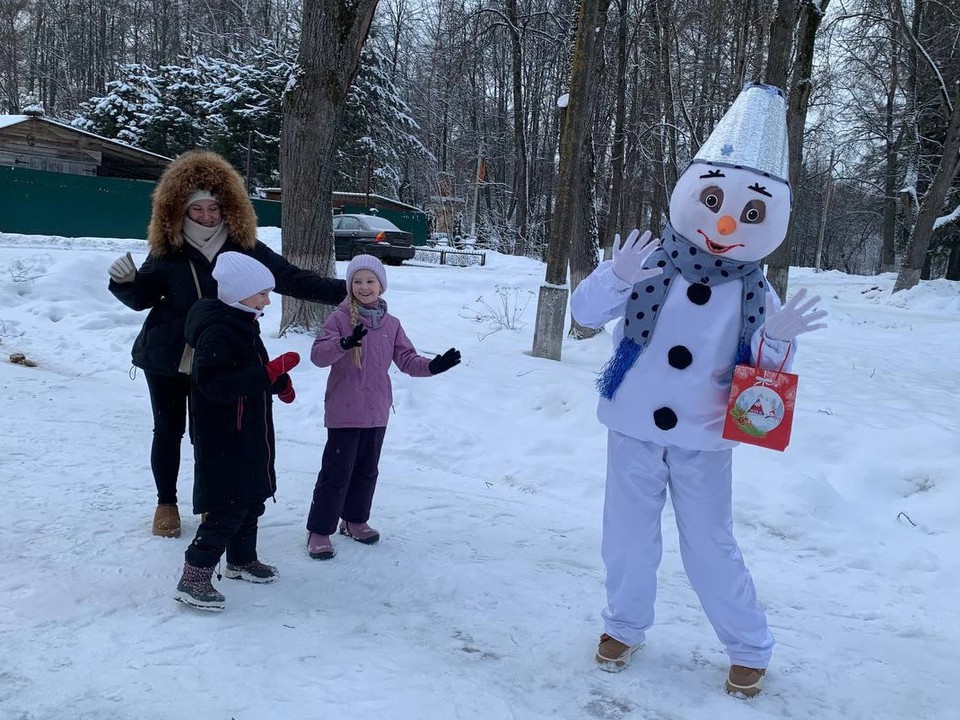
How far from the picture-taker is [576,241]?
10781 mm

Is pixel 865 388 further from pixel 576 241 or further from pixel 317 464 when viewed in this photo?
pixel 317 464

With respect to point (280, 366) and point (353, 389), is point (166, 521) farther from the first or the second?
point (280, 366)

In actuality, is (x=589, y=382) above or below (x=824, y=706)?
above

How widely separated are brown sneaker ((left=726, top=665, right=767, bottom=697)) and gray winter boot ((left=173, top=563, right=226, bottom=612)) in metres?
1.99

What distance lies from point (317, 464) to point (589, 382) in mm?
2759

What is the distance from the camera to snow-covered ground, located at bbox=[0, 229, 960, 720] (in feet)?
8.91

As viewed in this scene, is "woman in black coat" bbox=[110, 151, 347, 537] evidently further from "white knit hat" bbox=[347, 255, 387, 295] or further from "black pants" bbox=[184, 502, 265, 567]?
"black pants" bbox=[184, 502, 265, 567]

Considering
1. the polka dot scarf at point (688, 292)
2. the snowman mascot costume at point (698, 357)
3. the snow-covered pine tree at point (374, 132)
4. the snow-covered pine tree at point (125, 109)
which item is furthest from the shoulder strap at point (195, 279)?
the snow-covered pine tree at point (125, 109)

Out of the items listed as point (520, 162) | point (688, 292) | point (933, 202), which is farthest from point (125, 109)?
point (688, 292)

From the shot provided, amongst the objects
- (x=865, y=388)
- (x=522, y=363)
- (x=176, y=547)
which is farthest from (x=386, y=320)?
(x=865, y=388)

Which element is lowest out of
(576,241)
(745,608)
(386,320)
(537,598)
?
(537,598)

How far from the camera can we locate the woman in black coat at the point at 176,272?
12.4 ft

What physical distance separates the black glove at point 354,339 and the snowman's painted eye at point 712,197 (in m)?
1.59

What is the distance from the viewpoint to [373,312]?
3836mm
